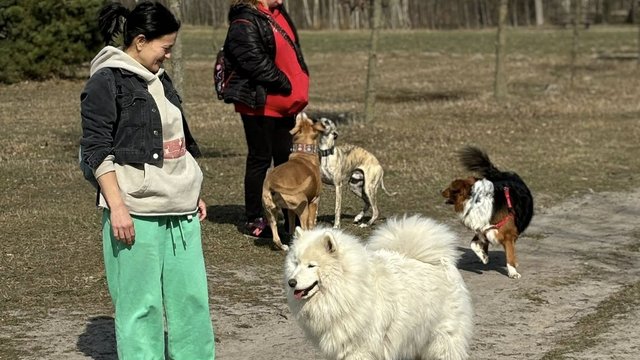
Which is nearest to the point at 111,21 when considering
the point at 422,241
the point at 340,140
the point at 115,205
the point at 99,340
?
the point at 115,205

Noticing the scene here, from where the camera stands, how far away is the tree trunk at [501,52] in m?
23.7

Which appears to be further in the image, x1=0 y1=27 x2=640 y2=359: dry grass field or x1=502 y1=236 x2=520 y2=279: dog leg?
x1=502 y1=236 x2=520 y2=279: dog leg

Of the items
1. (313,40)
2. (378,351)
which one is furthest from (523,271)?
(313,40)

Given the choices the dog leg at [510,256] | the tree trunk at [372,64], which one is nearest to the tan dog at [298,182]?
the dog leg at [510,256]

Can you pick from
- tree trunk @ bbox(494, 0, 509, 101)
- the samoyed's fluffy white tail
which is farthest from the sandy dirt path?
tree trunk @ bbox(494, 0, 509, 101)

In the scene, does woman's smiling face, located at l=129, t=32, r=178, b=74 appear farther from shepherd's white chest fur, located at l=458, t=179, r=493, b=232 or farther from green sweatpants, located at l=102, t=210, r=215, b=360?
shepherd's white chest fur, located at l=458, t=179, r=493, b=232

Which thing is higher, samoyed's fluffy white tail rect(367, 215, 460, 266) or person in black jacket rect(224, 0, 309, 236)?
person in black jacket rect(224, 0, 309, 236)

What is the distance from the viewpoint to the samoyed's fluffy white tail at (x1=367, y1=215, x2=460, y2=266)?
5727 mm

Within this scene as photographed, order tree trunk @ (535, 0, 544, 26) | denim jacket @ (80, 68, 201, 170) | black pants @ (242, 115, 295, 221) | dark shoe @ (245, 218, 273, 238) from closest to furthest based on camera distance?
denim jacket @ (80, 68, 201, 170)
black pants @ (242, 115, 295, 221)
dark shoe @ (245, 218, 273, 238)
tree trunk @ (535, 0, 544, 26)

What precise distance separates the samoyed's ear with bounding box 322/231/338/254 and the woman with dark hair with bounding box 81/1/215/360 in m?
0.61

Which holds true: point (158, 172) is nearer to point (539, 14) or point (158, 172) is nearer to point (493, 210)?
point (493, 210)

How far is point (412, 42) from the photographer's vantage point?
50094mm

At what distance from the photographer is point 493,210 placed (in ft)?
29.0

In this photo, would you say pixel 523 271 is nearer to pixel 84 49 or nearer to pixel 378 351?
pixel 378 351
